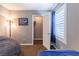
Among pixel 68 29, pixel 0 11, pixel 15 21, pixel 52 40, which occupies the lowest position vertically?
pixel 52 40

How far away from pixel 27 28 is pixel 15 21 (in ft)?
1.33

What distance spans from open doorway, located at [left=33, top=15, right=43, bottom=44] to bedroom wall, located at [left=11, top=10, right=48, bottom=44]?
6.4 inches

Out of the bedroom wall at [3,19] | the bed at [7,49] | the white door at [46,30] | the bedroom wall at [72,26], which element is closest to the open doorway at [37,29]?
the white door at [46,30]

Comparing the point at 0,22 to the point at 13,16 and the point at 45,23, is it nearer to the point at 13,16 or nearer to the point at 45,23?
the point at 13,16

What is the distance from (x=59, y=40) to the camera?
11.2 feet

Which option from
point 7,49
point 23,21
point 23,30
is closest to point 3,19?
point 23,21

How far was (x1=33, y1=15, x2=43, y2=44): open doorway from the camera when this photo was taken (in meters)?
3.66

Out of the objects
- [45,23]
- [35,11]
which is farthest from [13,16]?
[45,23]

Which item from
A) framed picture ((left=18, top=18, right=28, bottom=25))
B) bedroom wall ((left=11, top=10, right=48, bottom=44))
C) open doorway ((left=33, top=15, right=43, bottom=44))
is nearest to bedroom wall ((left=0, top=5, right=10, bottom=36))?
bedroom wall ((left=11, top=10, right=48, bottom=44))

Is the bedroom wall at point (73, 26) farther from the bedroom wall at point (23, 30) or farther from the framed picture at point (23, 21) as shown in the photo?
the framed picture at point (23, 21)

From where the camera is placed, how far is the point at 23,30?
3.47 meters

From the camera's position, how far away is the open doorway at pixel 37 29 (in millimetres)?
3665

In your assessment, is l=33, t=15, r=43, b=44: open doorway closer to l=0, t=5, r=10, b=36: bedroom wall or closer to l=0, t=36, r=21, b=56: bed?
l=0, t=5, r=10, b=36: bedroom wall

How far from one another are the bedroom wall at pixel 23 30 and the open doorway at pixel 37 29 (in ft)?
0.54
